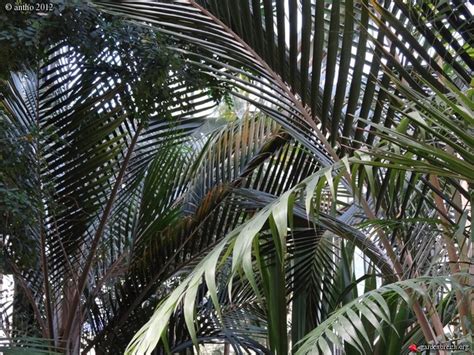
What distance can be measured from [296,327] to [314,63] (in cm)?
142

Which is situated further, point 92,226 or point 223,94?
point 92,226

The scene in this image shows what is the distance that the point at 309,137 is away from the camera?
204cm

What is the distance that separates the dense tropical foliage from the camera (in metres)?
1.54

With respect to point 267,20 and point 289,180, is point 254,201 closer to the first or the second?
point 289,180

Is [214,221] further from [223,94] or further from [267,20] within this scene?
[267,20]

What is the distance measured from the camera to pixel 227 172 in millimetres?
3291

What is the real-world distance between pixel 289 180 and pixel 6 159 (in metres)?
1.43

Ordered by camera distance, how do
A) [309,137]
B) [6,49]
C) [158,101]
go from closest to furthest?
[309,137]
[6,49]
[158,101]

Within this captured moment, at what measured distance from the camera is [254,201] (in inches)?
110

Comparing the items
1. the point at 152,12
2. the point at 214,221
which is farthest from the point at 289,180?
the point at 152,12

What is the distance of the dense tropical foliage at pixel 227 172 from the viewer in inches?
60.6

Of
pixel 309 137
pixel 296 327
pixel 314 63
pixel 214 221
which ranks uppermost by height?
pixel 314 63

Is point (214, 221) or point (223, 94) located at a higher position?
point (223, 94)

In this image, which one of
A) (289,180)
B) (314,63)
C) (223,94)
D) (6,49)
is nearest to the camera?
(314,63)
